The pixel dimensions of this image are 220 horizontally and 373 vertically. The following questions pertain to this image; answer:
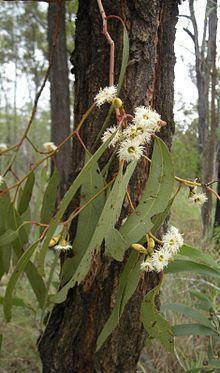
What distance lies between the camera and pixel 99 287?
51.6 inches

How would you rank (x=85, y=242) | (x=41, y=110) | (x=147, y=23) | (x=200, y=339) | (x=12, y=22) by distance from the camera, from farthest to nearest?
(x=41, y=110)
(x=12, y=22)
(x=200, y=339)
(x=147, y=23)
(x=85, y=242)

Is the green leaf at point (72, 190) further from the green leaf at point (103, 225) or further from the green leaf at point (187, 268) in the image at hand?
the green leaf at point (187, 268)

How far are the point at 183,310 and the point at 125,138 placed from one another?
0.88 metres

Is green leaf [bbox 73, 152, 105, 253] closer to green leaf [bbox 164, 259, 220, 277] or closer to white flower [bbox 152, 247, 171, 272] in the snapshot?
white flower [bbox 152, 247, 171, 272]

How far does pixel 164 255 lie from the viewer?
2.96 ft

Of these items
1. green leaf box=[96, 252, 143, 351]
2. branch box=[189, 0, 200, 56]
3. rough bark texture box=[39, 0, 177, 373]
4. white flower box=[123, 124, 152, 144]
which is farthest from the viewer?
branch box=[189, 0, 200, 56]

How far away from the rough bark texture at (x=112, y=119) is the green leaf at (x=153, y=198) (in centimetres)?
25

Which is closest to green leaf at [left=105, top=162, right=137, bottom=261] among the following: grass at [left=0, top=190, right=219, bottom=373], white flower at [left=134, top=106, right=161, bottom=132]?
white flower at [left=134, top=106, right=161, bottom=132]

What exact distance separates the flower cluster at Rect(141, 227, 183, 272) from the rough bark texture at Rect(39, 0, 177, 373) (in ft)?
1.13

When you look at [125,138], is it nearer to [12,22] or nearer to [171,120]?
[171,120]

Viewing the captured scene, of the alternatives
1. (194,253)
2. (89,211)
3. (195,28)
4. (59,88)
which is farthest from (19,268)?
(59,88)

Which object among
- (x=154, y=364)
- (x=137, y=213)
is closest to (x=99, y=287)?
(x=137, y=213)

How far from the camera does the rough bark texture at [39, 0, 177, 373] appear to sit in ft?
4.17

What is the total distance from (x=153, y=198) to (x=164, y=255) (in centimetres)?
13
